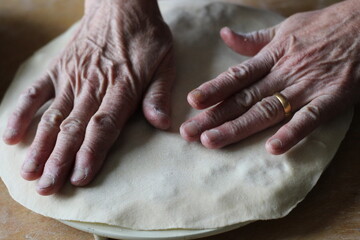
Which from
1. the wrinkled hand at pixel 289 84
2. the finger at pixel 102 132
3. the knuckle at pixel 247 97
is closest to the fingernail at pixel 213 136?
the wrinkled hand at pixel 289 84

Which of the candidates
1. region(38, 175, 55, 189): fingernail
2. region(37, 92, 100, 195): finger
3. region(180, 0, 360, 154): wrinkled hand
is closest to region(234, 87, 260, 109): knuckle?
region(180, 0, 360, 154): wrinkled hand

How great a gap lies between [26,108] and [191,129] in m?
0.44

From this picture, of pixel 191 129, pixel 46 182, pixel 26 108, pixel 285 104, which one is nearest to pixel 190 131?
pixel 191 129

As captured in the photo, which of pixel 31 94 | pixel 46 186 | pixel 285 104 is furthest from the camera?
pixel 31 94

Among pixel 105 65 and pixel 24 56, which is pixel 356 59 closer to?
pixel 105 65

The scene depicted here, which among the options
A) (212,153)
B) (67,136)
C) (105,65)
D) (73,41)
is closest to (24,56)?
(73,41)

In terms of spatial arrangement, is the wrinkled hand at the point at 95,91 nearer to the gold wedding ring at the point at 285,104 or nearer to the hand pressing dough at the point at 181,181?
the hand pressing dough at the point at 181,181

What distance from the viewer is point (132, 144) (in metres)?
1.00

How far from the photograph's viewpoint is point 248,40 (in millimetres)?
1156

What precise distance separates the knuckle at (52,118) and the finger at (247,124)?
354 millimetres

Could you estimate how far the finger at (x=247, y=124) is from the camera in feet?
3.10

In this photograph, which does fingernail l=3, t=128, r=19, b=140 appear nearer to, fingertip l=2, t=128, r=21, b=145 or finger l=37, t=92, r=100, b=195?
fingertip l=2, t=128, r=21, b=145

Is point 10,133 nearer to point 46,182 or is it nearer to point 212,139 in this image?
point 46,182

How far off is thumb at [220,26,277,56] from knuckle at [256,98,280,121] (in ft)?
0.77
